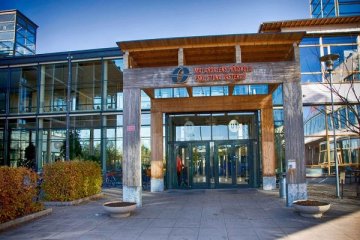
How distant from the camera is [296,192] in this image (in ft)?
35.8

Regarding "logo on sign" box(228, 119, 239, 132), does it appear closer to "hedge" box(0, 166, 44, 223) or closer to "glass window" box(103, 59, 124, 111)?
"glass window" box(103, 59, 124, 111)

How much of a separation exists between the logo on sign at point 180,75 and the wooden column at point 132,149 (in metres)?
1.41

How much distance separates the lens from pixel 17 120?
23031 mm

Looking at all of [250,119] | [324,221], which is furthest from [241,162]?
[324,221]

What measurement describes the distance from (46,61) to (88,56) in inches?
126

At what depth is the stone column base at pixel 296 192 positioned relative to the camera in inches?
429

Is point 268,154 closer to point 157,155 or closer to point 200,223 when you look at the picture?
point 157,155

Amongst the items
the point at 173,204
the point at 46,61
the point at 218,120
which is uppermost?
the point at 46,61

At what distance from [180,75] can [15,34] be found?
2373 centimetres

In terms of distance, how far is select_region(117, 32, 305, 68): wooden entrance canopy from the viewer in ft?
38.2

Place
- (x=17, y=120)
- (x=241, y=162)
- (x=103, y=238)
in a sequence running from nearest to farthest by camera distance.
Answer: (x=103, y=238)
(x=241, y=162)
(x=17, y=120)

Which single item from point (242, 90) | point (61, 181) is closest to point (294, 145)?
point (242, 90)

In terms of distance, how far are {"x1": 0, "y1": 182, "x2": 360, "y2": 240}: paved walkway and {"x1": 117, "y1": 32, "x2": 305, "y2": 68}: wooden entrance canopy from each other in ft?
18.0

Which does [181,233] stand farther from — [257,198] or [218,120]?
[218,120]
